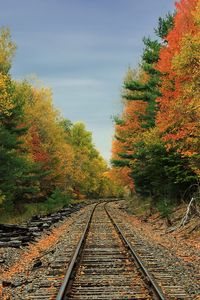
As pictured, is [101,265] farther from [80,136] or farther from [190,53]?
[80,136]

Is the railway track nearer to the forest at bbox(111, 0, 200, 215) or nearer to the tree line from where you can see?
the forest at bbox(111, 0, 200, 215)

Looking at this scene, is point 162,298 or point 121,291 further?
point 121,291

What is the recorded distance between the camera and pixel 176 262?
39.2 ft

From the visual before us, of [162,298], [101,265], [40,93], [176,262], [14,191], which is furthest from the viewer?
[40,93]

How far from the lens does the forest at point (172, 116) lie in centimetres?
1869

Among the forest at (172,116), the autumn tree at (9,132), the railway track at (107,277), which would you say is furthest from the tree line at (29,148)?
the railway track at (107,277)

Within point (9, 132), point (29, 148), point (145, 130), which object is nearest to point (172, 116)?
point (145, 130)

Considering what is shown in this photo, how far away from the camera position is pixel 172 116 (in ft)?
64.5

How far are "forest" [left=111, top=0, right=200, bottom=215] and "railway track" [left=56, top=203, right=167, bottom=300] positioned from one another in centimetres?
656

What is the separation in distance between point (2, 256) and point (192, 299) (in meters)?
7.65

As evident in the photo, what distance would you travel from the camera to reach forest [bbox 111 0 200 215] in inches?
736

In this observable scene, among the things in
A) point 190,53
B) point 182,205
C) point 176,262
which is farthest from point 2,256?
point 182,205

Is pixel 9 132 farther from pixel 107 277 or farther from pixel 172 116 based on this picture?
pixel 107 277

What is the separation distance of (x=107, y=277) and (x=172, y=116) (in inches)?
452
